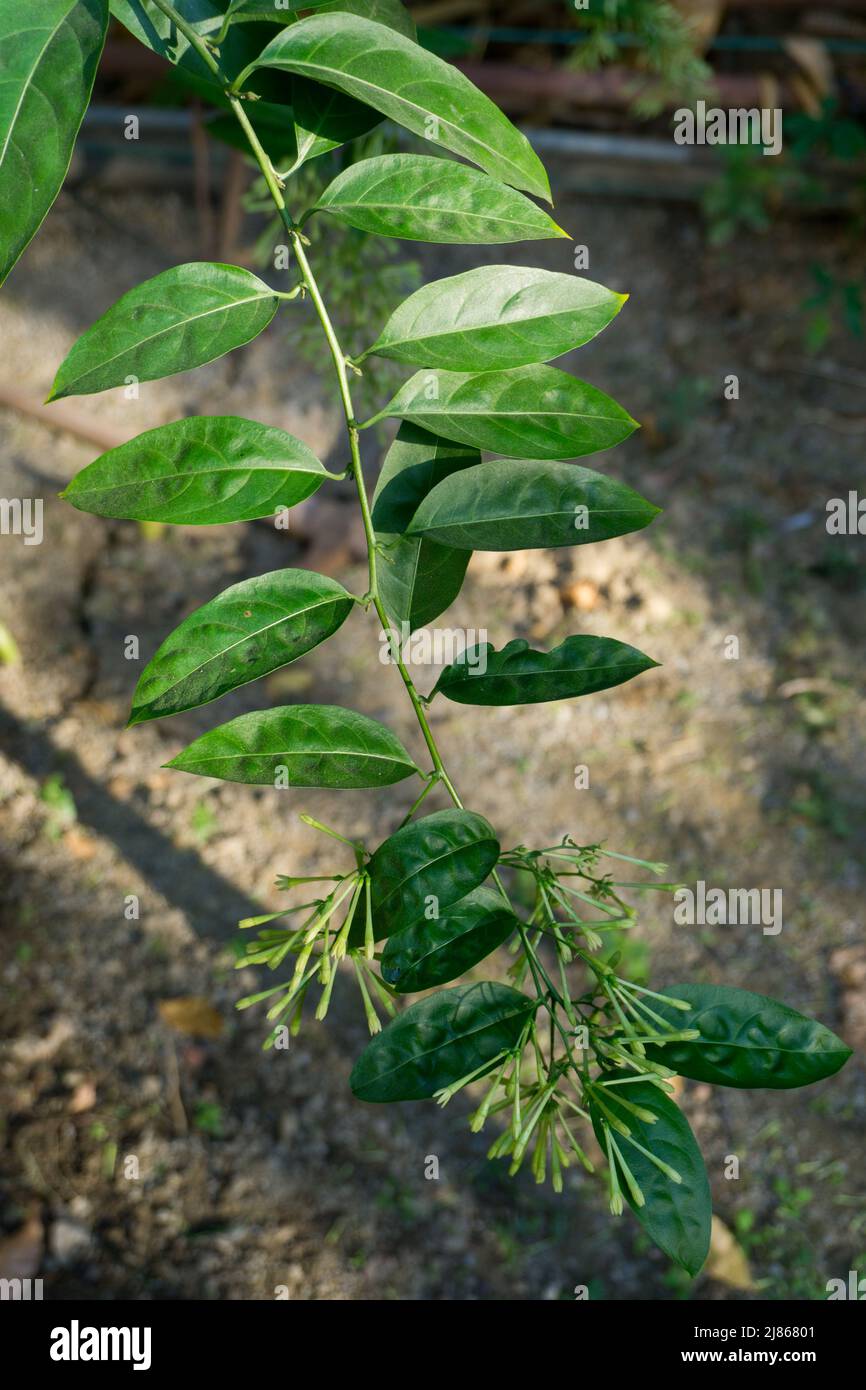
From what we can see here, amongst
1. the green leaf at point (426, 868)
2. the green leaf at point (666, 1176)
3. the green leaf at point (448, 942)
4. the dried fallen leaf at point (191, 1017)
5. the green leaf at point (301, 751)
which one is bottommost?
the dried fallen leaf at point (191, 1017)

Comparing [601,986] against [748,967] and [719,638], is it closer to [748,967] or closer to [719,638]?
[748,967]

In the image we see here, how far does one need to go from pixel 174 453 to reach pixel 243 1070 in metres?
Result: 1.52

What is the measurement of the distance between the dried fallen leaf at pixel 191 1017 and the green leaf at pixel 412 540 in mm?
1399

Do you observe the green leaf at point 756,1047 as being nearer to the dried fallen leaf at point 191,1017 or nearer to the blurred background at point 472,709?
the blurred background at point 472,709

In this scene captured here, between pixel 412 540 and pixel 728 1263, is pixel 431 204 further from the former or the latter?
pixel 728 1263

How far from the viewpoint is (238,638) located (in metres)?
0.66

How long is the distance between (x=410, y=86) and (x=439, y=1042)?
22.8 inches

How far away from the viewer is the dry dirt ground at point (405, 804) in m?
1.83

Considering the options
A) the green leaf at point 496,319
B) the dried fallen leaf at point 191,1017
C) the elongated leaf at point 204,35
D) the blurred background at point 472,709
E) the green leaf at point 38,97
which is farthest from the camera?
the dried fallen leaf at point 191,1017

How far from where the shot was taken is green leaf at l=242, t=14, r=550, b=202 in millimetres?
650

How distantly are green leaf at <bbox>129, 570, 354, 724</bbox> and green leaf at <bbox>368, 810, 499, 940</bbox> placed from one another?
0.42 ft

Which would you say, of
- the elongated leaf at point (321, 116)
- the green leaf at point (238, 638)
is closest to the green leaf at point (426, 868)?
the green leaf at point (238, 638)

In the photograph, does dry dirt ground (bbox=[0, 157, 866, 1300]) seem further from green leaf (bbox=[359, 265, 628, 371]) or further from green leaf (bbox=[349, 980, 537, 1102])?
green leaf (bbox=[349, 980, 537, 1102])

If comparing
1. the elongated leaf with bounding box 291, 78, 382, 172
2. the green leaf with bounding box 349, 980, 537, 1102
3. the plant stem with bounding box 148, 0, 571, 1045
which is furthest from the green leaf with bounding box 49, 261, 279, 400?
the green leaf with bounding box 349, 980, 537, 1102
